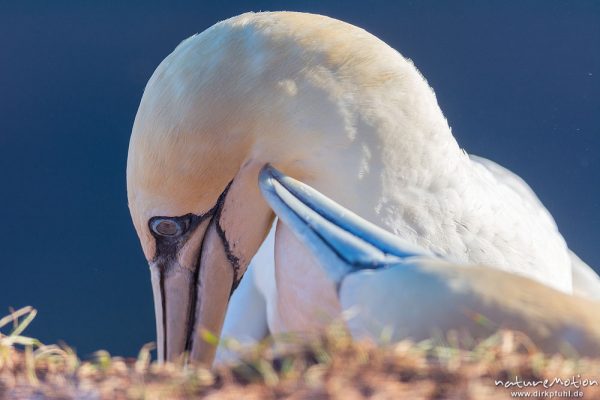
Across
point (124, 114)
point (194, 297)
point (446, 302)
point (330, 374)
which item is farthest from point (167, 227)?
point (124, 114)

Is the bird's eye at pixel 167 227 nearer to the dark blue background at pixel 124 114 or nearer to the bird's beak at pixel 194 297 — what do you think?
the bird's beak at pixel 194 297

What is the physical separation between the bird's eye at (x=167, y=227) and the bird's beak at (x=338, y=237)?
472 mm

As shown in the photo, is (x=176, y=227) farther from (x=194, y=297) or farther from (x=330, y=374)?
(x=330, y=374)

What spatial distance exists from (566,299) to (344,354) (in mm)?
355

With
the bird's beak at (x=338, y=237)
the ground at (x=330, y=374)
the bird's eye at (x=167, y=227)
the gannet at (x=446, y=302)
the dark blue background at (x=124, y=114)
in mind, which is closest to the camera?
the ground at (x=330, y=374)

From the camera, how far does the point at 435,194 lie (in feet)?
7.42

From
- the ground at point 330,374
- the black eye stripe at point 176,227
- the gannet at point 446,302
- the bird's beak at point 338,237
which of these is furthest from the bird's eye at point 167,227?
the ground at point 330,374

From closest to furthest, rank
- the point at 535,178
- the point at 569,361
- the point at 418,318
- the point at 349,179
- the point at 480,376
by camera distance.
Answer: the point at 480,376 → the point at 569,361 → the point at 418,318 → the point at 349,179 → the point at 535,178

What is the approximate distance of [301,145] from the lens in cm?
221

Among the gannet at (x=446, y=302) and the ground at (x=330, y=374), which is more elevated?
the gannet at (x=446, y=302)

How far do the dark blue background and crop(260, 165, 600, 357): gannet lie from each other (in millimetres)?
2958

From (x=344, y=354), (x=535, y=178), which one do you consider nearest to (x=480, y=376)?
(x=344, y=354)

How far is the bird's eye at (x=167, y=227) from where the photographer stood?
91.7 inches

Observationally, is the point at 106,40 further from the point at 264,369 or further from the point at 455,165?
the point at 264,369
